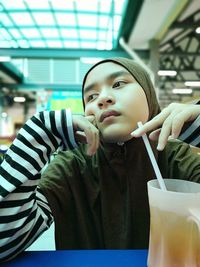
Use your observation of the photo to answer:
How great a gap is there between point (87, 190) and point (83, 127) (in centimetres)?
27

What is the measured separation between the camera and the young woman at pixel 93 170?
652 millimetres

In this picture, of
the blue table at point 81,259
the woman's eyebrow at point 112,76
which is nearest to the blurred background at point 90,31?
the woman's eyebrow at point 112,76

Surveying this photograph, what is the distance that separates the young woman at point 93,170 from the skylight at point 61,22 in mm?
4085

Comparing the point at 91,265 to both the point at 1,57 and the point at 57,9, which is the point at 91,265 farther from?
the point at 1,57

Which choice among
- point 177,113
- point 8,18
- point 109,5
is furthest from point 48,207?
point 8,18

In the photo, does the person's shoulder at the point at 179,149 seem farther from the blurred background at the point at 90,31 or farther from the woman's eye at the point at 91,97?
the blurred background at the point at 90,31

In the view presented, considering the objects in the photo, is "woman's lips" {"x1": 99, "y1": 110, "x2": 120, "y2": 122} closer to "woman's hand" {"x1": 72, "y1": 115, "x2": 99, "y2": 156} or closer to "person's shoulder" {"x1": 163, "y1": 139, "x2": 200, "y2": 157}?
"woman's hand" {"x1": 72, "y1": 115, "x2": 99, "y2": 156}

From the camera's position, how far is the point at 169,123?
60cm

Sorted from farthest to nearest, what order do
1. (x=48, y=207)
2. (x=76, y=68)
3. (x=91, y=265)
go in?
(x=76, y=68)
(x=48, y=207)
(x=91, y=265)

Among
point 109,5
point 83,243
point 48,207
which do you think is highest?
point 109,5

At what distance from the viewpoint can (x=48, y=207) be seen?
2.59ft

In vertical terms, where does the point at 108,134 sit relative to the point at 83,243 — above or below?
above

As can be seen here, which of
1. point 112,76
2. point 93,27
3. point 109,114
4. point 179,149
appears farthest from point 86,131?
point 93,27

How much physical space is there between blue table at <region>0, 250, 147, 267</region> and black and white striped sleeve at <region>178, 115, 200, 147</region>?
254mm
